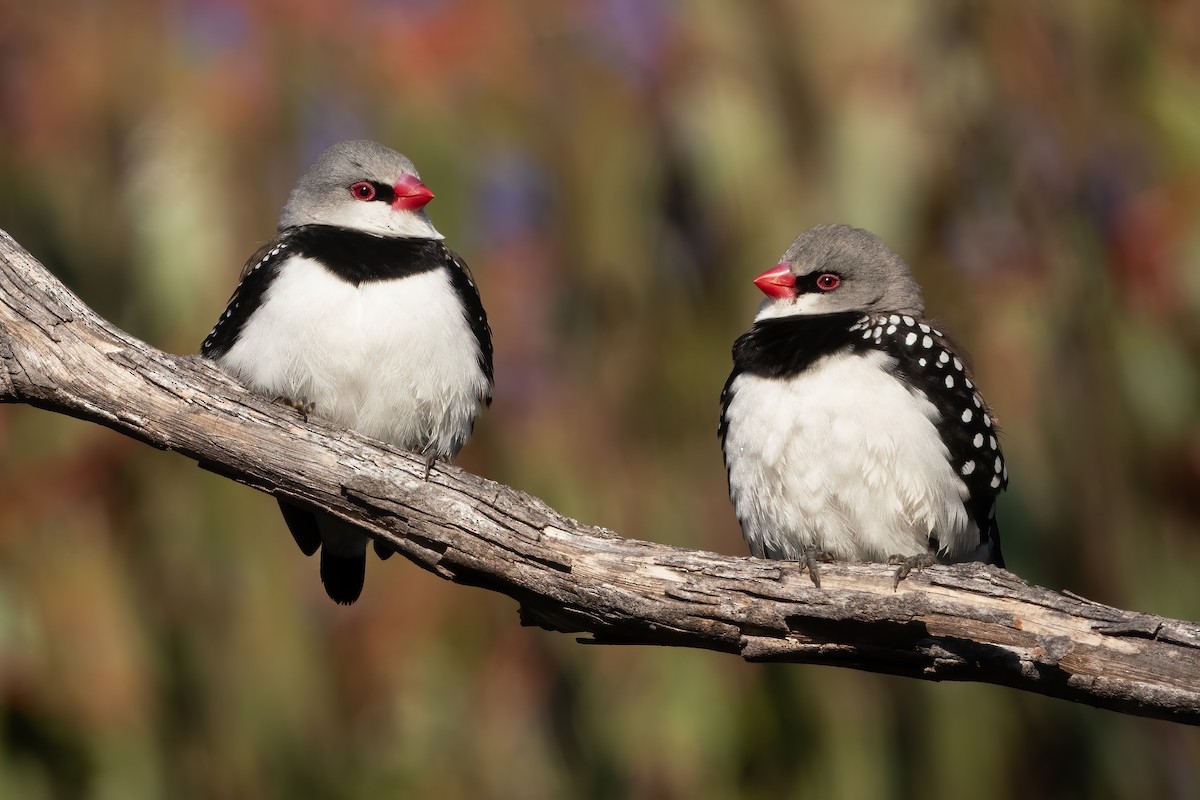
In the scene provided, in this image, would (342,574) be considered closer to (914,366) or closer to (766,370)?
(766,370)

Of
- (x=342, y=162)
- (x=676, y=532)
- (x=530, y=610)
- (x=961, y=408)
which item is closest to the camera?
(x=530, y=610)

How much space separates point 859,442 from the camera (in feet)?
15.6

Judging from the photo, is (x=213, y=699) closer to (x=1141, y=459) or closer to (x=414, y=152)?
(x=414, y=152)

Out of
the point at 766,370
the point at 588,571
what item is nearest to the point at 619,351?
the point at 766,370

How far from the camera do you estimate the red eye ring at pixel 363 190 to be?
5.56 meters

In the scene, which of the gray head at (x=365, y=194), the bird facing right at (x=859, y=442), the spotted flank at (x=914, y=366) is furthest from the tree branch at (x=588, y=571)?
the gray head at (x=365, y=194)

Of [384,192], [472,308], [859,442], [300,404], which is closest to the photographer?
[859,442]

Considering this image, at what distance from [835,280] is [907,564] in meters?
1.56

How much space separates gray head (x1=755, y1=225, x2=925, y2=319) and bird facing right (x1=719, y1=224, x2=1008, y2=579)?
0.61ft

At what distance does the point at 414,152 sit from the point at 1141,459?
379cm

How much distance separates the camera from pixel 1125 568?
6652 mm

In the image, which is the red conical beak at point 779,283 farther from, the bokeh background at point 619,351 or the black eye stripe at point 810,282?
the bokeh background at point 619,351

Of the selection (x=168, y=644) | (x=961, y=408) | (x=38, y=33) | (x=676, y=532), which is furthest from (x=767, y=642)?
(x=38, y=33)

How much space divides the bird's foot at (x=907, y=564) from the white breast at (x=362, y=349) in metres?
1.73
